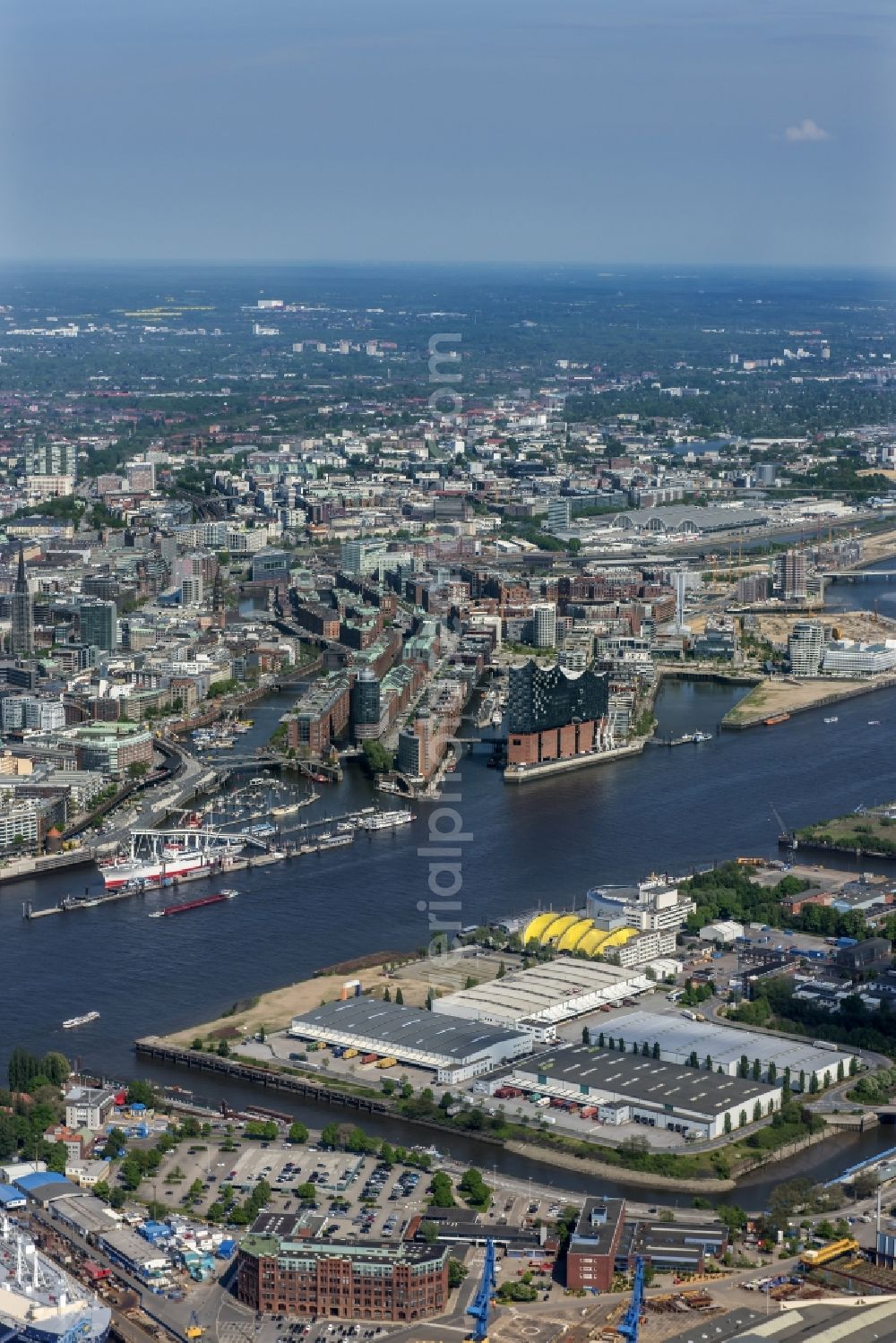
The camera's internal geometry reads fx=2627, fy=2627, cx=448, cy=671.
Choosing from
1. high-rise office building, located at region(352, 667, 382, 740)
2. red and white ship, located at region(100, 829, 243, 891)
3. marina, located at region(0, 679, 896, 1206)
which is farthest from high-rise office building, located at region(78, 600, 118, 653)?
red and white ship, located at region(100, 829, 243, 891)

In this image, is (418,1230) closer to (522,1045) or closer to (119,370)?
(522,1045)

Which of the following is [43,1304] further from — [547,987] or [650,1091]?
[547,987]

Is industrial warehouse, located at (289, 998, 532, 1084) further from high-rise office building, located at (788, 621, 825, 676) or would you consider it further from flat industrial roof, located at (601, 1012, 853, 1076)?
high-rise office building, located at (788, 621, 825, 676)

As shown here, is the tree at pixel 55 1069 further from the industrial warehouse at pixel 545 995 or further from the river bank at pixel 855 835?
the river bank at pixel 855 835

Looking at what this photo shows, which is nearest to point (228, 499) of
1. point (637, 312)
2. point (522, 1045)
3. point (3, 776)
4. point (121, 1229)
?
point (3, 776)

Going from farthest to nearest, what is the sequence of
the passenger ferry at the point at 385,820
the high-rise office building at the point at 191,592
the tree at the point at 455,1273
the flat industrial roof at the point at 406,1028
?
the high-rise office building at the point at 191,592 → the passenger ferry at the point at 385,820 → the flat industrial roof at the point at 406,1028 → the tree at the point at 455,1273

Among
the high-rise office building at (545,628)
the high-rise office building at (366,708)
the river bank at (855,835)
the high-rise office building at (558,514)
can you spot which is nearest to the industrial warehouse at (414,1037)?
the river bank at (855,835)
